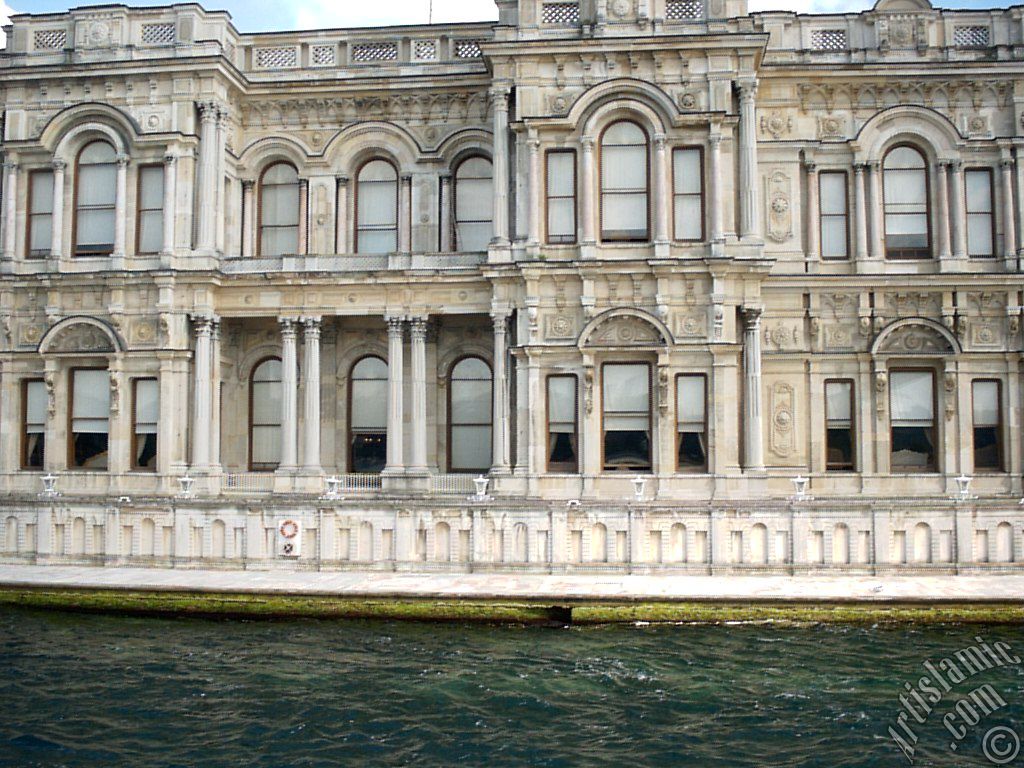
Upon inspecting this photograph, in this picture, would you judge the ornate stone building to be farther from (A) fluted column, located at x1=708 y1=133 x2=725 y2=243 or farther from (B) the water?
(B) the water

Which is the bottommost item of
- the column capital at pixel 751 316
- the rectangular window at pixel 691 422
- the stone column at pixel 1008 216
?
the rectangular window at pixel 691 422

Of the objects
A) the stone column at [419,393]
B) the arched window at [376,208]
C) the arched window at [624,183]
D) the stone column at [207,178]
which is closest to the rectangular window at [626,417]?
the arched window at [624,183]

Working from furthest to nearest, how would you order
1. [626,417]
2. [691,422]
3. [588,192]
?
1. [588,192]
2. [626,417]
3. [691,422]

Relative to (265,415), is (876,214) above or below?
above

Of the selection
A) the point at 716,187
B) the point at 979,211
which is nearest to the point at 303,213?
the point at 716,187

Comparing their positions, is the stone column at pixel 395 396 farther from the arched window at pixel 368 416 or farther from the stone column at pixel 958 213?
the stone column at pixel 958 213

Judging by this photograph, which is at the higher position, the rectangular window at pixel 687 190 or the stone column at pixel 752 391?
the rectangular window at pixel 687 190

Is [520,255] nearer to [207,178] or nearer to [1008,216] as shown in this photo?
[207,178]

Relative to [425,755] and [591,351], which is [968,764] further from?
[591,351]

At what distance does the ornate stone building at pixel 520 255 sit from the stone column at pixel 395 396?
10cm

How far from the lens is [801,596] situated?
51.1 feet

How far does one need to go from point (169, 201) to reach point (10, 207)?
13.1 ft

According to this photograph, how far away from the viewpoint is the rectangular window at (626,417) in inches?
867

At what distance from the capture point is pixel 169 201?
77.5 ft
